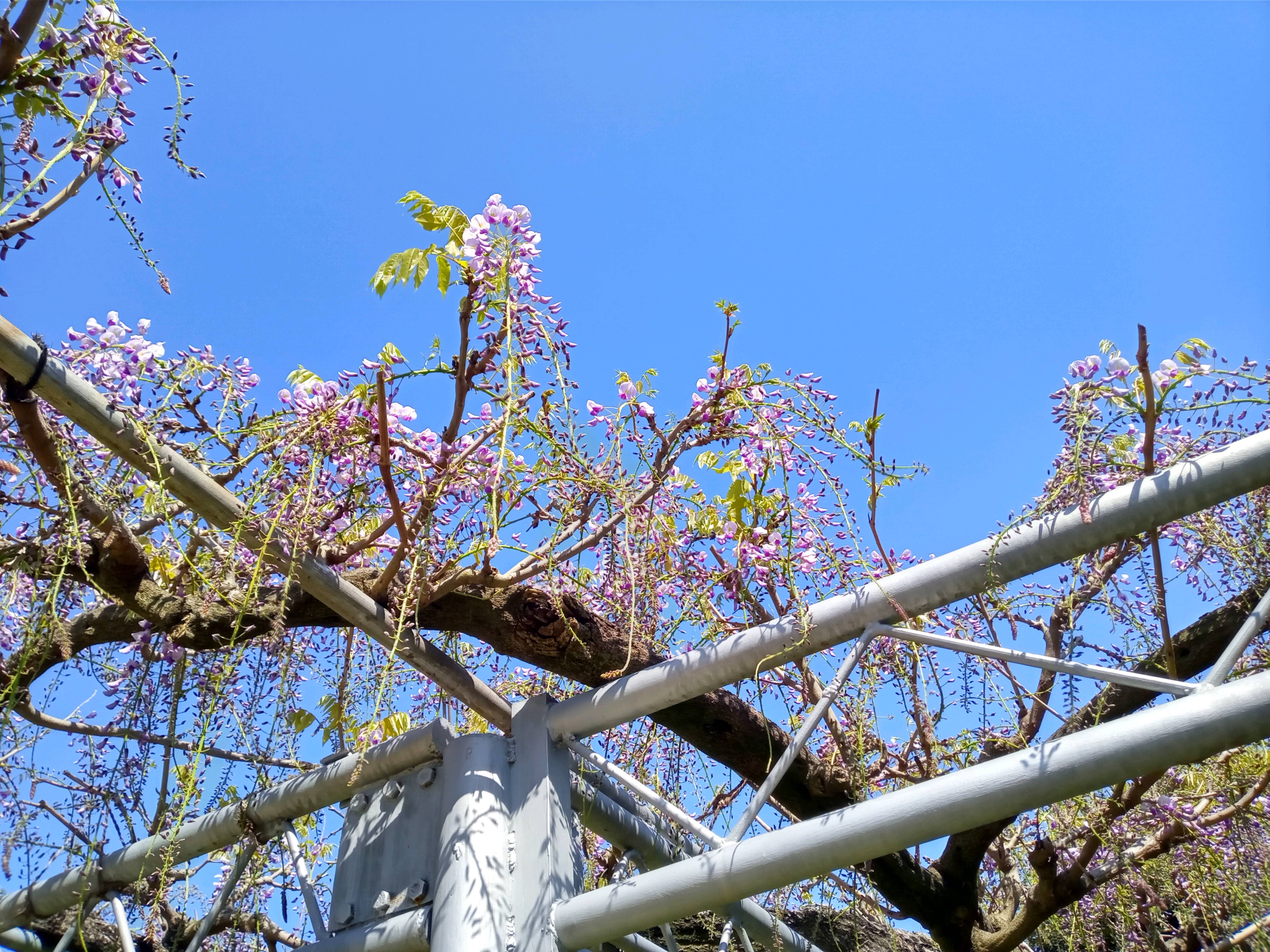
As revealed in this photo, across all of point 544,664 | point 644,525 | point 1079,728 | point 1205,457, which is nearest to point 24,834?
point 544,664

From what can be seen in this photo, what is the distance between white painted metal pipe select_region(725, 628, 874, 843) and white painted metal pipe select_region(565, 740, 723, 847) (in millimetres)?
50

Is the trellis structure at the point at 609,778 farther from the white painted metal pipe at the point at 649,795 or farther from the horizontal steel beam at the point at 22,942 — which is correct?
the horizontal steel beam at the point at 22,942

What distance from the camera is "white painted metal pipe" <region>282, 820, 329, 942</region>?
1.94m

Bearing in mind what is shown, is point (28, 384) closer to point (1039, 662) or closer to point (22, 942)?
point (1039, 662)

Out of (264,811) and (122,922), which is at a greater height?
(264,811)

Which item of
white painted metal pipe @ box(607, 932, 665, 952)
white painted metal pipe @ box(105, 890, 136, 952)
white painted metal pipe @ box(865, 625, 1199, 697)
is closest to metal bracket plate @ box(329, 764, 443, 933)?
white painted metal pipe @ box(105, 890, 136, 952)

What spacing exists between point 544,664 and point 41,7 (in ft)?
4.86

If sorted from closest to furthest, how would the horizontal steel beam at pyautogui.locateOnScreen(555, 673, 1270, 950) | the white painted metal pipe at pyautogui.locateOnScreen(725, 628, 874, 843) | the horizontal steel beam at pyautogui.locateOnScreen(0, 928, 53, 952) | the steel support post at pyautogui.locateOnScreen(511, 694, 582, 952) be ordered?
the horizontal steel beam at pyautogui.locateOnScreen(555, 673, 1270, 950)
the white painted metal pipe at pyautogui.locateOnScreen(725, 628, 874, 843)
the steel support post at pyautogui.locateOnScreen(511, 694, 582, 952)
the horizontal steel beam at pyautogui.locateOnScreen(0, 928, 53, 952)

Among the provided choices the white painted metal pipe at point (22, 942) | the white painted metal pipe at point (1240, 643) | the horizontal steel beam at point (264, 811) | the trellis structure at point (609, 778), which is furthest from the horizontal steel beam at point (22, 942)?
the white painted metal pipe at point (1240, 643)

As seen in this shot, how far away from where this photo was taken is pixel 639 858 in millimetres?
2199

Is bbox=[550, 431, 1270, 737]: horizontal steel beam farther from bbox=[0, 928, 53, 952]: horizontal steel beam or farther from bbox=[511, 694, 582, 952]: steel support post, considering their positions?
Result: bbox=[0, 928, 53, 952]: horizontal steel beam

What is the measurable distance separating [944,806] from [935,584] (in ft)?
1.35

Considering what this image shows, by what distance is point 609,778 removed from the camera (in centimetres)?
224

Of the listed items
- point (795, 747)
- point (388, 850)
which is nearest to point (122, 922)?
point (388, 850)
